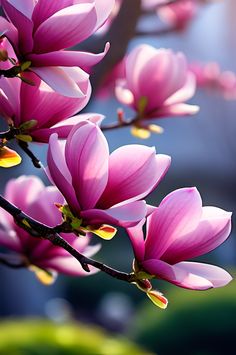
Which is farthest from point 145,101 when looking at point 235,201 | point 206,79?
point 235,201

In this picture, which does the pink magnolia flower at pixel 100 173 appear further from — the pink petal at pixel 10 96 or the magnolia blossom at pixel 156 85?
the magnolia blossom at pixel 156 85

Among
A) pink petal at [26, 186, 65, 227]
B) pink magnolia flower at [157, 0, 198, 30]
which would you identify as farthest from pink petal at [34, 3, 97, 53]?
pink magnolia flower at [157, 0, 198, 30]

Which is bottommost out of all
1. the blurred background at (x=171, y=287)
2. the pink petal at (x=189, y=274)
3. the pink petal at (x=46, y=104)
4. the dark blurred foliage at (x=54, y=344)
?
the blurred background at (x=171, y=287)

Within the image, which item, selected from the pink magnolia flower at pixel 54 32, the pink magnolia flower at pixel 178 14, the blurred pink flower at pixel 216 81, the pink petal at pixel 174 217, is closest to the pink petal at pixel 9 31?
the pink magnolia flower at pixel 54 32

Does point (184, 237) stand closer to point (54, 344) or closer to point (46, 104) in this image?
point (46, 104)

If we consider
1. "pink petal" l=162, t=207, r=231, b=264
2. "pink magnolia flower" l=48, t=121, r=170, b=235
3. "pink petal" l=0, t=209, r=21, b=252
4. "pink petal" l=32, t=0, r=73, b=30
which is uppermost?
"pink petal" l=32, t=0, r=73, b=30

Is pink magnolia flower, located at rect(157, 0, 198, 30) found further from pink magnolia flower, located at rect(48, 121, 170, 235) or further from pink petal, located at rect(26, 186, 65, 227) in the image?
pink magnolia flower, located at rect(48, 121, 170, 235)

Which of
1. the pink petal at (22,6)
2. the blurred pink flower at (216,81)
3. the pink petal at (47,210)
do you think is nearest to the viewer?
the pink petal at (22,6)
